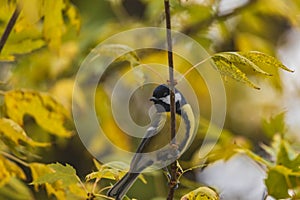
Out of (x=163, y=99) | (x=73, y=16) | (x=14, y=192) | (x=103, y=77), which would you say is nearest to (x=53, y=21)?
(x=73, y=16)

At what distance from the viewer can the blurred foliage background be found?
94cm

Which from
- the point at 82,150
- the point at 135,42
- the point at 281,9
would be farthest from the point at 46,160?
the point at 281,9

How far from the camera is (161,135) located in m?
0.90

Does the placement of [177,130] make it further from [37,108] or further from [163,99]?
[37,108]

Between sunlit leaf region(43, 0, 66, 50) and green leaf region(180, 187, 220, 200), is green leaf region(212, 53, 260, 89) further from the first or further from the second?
sunlit leaf region(43, 0, 66, 50)

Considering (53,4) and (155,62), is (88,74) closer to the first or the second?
(155,62)

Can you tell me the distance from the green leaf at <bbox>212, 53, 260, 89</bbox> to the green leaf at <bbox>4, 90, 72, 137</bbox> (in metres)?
0.35

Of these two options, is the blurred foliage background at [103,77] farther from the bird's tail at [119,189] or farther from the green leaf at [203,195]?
the green leaf at [203,195]

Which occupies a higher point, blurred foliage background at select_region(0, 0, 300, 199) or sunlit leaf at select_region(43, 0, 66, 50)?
sunlit leaf at select_region(43, 0, 66, 50)

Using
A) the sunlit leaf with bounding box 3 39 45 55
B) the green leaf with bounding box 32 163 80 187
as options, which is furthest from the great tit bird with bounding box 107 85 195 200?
the sunlit leaf with bounding box 3 39 45 55

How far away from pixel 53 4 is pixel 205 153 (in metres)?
0.32

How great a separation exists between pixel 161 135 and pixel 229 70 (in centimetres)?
26

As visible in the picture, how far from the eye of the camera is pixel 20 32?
0.99 meters

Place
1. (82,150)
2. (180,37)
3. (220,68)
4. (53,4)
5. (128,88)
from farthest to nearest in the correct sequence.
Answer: (82,150) < (128,88) < (180,37) < (53,4) < (220,68)
